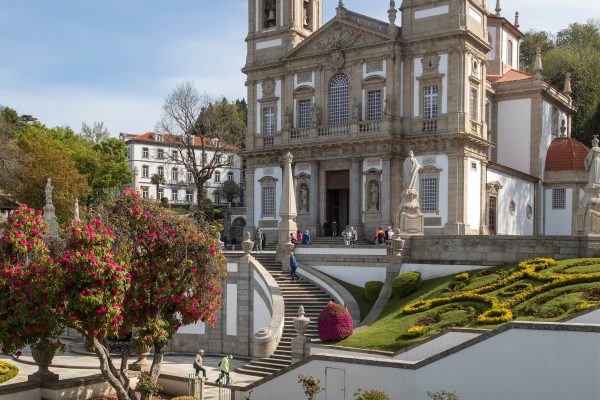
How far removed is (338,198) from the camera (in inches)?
1561

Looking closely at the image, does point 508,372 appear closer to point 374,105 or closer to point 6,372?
point 6,372

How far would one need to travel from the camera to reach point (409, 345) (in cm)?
1995

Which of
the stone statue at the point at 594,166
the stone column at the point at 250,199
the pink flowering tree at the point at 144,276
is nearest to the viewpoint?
the pink flowering tree at the point at 144,276

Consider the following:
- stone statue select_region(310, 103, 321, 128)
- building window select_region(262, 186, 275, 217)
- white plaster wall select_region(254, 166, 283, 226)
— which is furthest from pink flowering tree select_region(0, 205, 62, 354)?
building window select_region(262, 186, 275, 217)

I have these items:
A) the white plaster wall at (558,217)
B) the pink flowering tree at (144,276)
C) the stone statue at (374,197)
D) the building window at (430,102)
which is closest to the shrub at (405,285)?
the pink flowering tree at (144,276)

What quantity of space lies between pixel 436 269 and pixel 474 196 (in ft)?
38.3

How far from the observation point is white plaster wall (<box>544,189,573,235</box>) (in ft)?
139

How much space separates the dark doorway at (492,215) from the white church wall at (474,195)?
5.49ft

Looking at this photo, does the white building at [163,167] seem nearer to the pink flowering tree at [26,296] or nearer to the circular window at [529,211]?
the circular window at [529,211]

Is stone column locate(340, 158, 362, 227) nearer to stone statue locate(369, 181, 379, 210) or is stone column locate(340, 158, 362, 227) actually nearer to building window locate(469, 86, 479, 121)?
stone statue locate(369, 181, 379, 210)

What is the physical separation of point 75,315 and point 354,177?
23086 millimetres

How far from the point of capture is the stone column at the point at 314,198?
39062mm

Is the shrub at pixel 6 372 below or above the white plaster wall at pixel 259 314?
below

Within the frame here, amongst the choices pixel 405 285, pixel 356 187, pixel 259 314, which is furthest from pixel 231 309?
pixel 356 187
